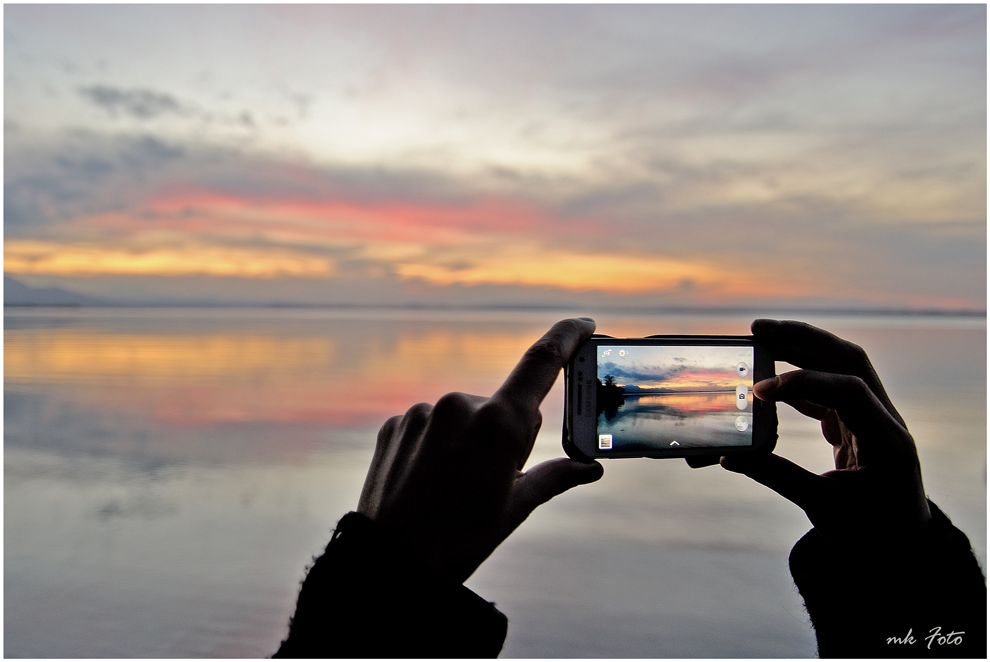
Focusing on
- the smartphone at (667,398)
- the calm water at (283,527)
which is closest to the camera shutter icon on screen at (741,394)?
the smartphone at (667,398)

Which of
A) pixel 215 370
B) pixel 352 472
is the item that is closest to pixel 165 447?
pixel 352 472

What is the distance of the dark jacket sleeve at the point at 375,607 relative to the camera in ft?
2.41

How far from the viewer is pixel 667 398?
4.45ft

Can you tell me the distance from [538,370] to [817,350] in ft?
2.07

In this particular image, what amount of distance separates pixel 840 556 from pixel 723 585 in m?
1.77

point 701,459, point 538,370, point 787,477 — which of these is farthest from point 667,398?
point 538,370

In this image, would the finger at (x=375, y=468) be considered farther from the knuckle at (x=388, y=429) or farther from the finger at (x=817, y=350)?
the finger at (x=817, y=350)

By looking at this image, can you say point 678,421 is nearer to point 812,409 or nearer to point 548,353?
point 812,409

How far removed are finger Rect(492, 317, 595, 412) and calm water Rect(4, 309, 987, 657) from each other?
1727 mm

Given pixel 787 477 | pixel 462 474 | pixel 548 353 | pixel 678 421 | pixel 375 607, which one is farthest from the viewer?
pixel 678 421

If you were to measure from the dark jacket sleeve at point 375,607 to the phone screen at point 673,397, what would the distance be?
57 centimetres

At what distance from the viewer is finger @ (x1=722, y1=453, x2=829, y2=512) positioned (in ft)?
3.70

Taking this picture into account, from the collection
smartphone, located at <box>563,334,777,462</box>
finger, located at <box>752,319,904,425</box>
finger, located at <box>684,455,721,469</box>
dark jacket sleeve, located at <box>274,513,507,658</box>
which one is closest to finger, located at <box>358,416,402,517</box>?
dark jacket sleeve, located at <box>274,513,507,658</box>

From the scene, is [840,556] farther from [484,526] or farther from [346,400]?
[346,400]
